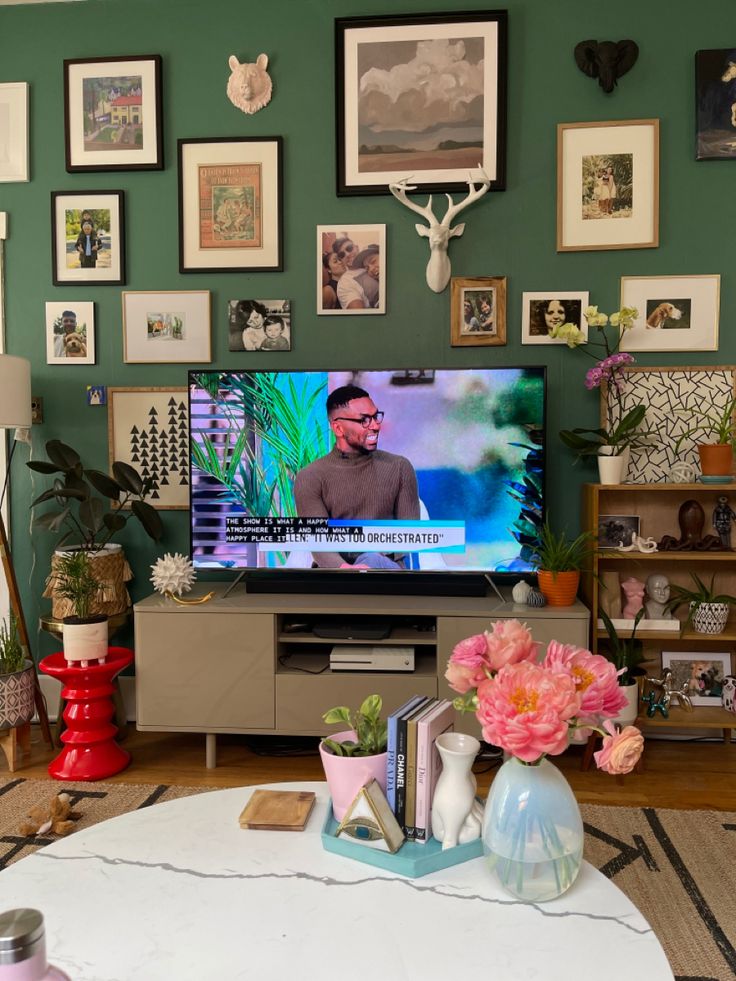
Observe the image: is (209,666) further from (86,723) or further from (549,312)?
(549,312)

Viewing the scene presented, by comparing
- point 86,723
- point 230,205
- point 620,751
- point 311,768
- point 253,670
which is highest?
point 230,205

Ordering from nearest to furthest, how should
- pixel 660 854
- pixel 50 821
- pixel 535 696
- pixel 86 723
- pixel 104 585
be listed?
1. pixel 535 696
2. pixel 660 854
3. pixel 50 821
4. pixel 86 723
5. pixel 104 585

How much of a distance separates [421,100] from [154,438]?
1672 mm

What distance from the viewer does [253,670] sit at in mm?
2660

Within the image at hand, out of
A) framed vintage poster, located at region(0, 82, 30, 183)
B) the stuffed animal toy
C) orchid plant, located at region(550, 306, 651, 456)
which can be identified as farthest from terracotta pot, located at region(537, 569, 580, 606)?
framed vintage poster, located at region(0, 82, 30, 183)

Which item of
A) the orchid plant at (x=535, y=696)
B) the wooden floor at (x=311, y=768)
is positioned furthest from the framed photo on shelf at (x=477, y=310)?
the orchid plant at (x=535, y=696)

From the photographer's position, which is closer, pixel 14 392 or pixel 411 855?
pixel 411 855

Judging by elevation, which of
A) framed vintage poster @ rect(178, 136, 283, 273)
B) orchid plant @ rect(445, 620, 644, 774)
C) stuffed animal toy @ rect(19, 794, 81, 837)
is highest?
framed vintage poster @ rect(178, 136, 283, 273)

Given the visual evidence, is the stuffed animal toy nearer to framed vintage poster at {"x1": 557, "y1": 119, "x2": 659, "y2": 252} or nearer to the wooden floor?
the wooden floor

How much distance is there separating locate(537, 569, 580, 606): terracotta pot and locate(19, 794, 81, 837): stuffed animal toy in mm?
1681

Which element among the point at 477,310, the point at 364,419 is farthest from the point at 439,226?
the point at 364,419

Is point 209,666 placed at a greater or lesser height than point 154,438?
lesser

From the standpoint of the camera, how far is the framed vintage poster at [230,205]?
3.00 m

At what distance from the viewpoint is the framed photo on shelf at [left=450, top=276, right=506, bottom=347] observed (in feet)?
9.62
